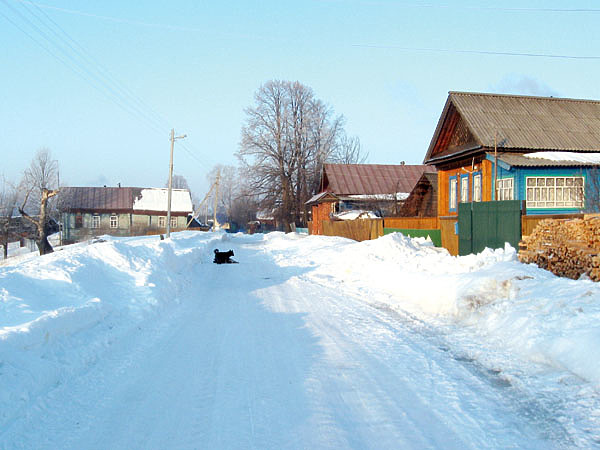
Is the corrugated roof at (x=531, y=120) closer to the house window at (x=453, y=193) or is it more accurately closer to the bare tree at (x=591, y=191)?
the bare tree at (x=591, y=191)

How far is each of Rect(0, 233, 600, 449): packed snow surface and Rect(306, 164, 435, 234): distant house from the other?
1281 inches

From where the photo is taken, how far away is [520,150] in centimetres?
2286

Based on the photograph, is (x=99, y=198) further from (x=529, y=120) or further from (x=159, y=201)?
(x=529, y=120)

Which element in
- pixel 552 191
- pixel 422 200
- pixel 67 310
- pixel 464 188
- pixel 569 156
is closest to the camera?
pixel 67 310

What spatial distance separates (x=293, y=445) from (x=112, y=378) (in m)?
2.65

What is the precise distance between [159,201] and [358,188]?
31.6 m

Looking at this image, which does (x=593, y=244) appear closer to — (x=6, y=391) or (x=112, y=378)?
(x=112, y=378)

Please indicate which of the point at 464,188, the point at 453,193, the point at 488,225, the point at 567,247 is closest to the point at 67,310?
the point at 567,247

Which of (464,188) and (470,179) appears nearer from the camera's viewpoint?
(470,179)

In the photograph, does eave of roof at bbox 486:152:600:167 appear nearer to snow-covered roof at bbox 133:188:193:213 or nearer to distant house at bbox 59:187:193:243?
distant house at bbox 59:187:193:243

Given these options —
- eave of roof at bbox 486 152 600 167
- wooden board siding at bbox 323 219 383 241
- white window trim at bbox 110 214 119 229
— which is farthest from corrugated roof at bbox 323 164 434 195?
white window trim at bbox 110 214 119 229

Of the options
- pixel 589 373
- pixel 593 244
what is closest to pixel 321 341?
pixel 589 373

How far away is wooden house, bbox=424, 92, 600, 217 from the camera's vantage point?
22.0 meters

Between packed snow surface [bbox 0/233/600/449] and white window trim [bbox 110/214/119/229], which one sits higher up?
white window trim [bbox 110/214/119/229]
